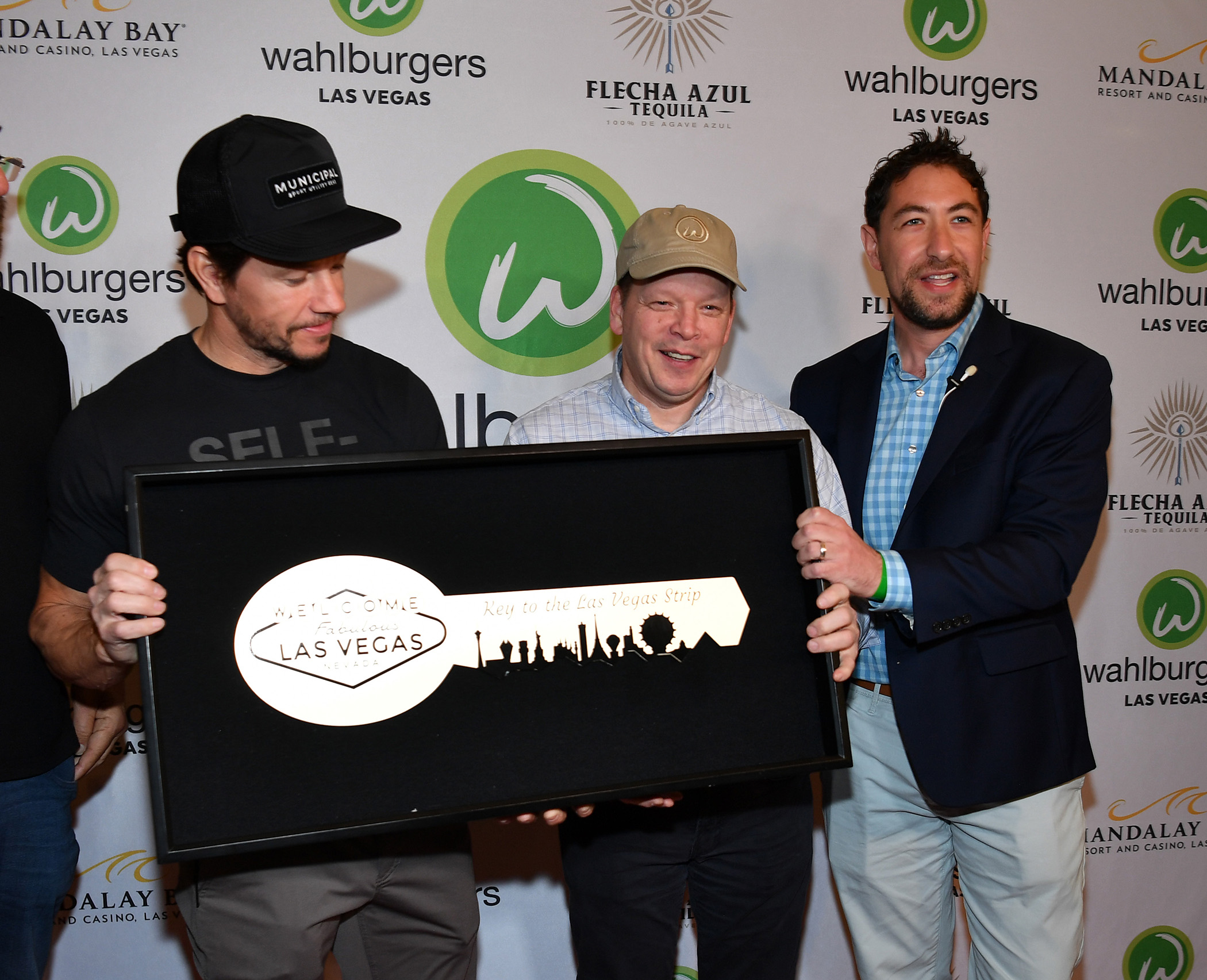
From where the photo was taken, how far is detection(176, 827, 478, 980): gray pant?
4.49ft

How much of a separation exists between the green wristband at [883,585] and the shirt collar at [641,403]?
46cm

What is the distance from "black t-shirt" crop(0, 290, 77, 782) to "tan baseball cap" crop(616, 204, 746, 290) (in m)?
1.13

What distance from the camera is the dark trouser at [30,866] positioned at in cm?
155

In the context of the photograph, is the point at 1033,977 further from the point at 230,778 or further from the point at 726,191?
the point at 726,191

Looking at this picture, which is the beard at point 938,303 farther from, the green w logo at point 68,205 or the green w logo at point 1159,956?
the green w logo at point 1159,956

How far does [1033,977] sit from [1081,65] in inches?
90.8

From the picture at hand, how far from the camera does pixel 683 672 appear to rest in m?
1.26

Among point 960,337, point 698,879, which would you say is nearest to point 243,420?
point 698,879

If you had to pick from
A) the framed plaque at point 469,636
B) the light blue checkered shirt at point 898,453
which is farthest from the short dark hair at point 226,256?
the light blue checkered shirt at point 898,453

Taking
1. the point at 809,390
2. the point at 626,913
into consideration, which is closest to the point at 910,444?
the point at 809,390

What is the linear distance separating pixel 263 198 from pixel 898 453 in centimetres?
128

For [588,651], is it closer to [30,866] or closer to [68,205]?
[30,866]

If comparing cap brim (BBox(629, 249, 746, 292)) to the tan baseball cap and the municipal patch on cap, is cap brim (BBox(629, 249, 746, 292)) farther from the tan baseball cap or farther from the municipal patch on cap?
the municipal patch on cap

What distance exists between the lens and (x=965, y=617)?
1.54m
